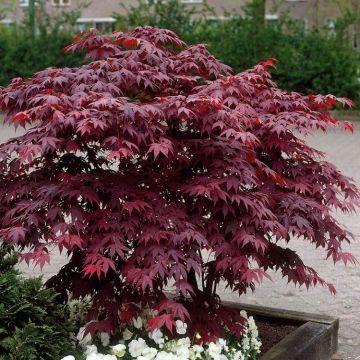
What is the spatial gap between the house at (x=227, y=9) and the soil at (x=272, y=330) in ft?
56.0

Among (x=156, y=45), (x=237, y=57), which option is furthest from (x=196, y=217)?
(x=237, y=57)

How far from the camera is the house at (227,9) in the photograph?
22.8 m

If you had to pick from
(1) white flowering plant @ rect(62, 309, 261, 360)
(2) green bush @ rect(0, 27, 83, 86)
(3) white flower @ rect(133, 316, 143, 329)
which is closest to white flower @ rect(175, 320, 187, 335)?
(1) white flowering plant @ rect(62, 309, 261, 360)

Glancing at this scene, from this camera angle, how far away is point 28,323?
343 cm

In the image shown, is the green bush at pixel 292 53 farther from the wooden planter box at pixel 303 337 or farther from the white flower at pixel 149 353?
the white flower at pixel 149 353

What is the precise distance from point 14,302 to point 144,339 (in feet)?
2.58

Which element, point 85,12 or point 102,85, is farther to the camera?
point 85,12

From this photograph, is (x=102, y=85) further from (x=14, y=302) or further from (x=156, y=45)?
(x=14, y=302)

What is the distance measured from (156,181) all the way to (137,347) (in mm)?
833

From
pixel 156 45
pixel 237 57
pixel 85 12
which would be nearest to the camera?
pixel 156 45

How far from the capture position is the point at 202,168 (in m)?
3.84

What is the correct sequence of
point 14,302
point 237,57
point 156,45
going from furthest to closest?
point 237,57, point 156,45, point 14,302

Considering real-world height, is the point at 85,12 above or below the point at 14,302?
below

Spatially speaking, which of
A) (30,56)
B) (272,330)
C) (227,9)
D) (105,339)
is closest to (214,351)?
(105,339)
